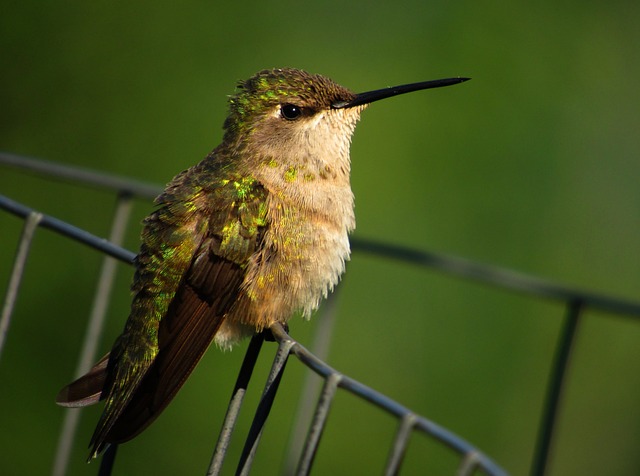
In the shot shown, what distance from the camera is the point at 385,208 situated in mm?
5352

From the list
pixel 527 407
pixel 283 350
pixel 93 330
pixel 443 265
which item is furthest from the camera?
pixel 527 407

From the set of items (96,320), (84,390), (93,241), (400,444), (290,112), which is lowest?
(84,390)

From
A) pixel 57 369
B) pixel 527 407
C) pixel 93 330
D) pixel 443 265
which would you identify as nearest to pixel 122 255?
pixel 93 330

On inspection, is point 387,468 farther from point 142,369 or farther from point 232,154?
point 232,154

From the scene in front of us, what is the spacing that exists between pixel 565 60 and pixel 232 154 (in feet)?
12.3

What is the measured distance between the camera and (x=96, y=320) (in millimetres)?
2855

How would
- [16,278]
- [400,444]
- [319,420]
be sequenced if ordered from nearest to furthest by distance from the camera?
1. [400,444]
2. [319,420]
3. [16,278]

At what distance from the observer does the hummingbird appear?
99.6 inches

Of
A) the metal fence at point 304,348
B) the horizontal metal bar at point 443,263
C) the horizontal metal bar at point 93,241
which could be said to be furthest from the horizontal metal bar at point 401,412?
the horizontal metal bar at point 443,263

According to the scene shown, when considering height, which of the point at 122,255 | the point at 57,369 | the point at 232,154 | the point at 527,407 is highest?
the point at 232,154

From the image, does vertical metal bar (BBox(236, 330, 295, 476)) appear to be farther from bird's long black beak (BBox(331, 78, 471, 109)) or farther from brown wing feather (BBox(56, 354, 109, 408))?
bird's long black beak (BBox(331, 78, 471, 109))

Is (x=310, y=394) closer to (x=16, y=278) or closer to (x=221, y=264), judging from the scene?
(x=221, y=264)

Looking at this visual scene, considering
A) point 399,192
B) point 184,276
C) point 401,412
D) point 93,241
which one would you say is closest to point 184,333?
point 184,276

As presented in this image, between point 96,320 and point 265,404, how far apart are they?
1144 millimetres
